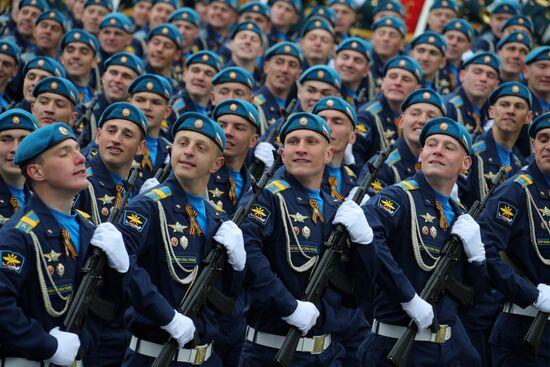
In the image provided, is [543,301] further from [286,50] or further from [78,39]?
[78,39]

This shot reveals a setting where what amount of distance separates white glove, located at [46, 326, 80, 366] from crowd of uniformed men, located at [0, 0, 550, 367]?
2 centimetres

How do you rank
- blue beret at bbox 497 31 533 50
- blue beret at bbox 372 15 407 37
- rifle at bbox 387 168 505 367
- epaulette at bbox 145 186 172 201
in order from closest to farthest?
epaulette at bbox 145 186 172 201 → rifle at bbox 387 168 505 367 → blue beret at bbox 497 31 533 50 → blue beret at bbox 372 15 407 37

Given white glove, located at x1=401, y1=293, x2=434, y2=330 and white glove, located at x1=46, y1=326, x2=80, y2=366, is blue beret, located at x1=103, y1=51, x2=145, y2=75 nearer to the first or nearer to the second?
white glove, located at x1=401, y1=293, x2=434, y2=330

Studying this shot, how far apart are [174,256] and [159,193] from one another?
1.73 feet

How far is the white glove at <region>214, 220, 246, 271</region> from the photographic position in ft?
27.2

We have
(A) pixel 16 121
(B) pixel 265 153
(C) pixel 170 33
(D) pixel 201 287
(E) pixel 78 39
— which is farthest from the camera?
(C) pixel 170 33

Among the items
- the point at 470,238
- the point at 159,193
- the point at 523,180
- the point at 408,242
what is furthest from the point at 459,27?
the point at 159,193

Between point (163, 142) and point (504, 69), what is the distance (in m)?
6.48

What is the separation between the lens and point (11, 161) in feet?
30.2

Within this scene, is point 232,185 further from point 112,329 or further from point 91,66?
point 91,66

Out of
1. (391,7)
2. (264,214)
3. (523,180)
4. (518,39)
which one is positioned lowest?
(264,214)

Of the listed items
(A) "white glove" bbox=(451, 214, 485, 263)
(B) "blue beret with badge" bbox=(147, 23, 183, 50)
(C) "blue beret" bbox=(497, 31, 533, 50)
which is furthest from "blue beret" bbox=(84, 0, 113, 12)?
(A) "white glove" bbox=(451, 214, 485, 263)

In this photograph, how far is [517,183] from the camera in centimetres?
1008

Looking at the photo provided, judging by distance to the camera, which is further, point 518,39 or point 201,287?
point 518,39
